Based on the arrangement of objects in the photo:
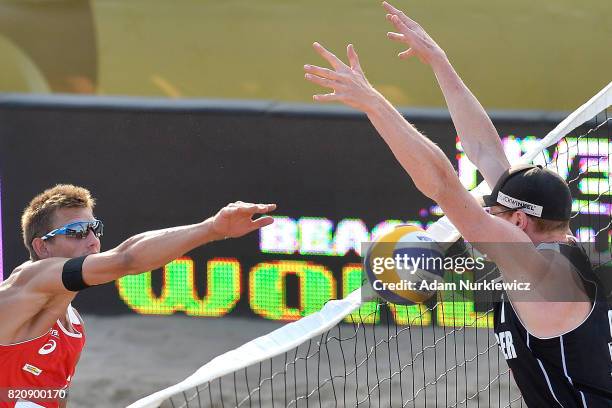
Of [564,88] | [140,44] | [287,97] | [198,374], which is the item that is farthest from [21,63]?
[198,374]

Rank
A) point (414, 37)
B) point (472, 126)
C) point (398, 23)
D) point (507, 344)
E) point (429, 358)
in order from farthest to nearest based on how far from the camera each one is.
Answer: point (429, 358), point (472, 126), point (414, 37), point (398, 23), point (507, 344)

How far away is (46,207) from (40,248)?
0.55 feet

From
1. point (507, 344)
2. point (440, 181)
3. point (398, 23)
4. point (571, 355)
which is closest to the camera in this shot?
point (440, 181)

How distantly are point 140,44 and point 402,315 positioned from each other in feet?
10.0

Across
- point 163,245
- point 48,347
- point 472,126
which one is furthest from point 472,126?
point 48,347

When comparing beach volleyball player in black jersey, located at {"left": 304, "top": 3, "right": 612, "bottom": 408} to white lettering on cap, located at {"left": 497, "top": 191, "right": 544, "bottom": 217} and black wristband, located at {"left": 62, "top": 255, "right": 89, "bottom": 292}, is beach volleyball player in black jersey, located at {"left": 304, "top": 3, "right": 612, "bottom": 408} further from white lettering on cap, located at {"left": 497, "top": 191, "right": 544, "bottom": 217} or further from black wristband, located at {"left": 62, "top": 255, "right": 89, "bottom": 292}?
black wristband, located at {"left": 62, "top": 255, "right": 89, "bottom": 292}

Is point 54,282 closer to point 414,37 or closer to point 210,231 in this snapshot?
point 210,231

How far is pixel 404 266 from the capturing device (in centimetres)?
374

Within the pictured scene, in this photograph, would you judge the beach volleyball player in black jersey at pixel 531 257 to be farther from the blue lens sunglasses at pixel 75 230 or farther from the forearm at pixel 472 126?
the blue lens sunglasses at pixel 75 230

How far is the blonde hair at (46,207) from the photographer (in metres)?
4.28

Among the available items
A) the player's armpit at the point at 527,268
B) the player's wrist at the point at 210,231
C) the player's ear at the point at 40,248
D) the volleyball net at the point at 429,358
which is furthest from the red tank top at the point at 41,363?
the player's armpit at the point at 527,268

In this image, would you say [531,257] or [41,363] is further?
[41,363]

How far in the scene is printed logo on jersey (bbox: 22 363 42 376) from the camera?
4.18m

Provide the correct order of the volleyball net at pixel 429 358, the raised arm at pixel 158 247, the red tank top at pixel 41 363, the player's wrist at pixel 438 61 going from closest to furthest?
the raised arm at pixel 158 247, the player's wrist at pixel 438 61, the red tank top at pixel 41 363, the volleyball net at pixel 429 358
